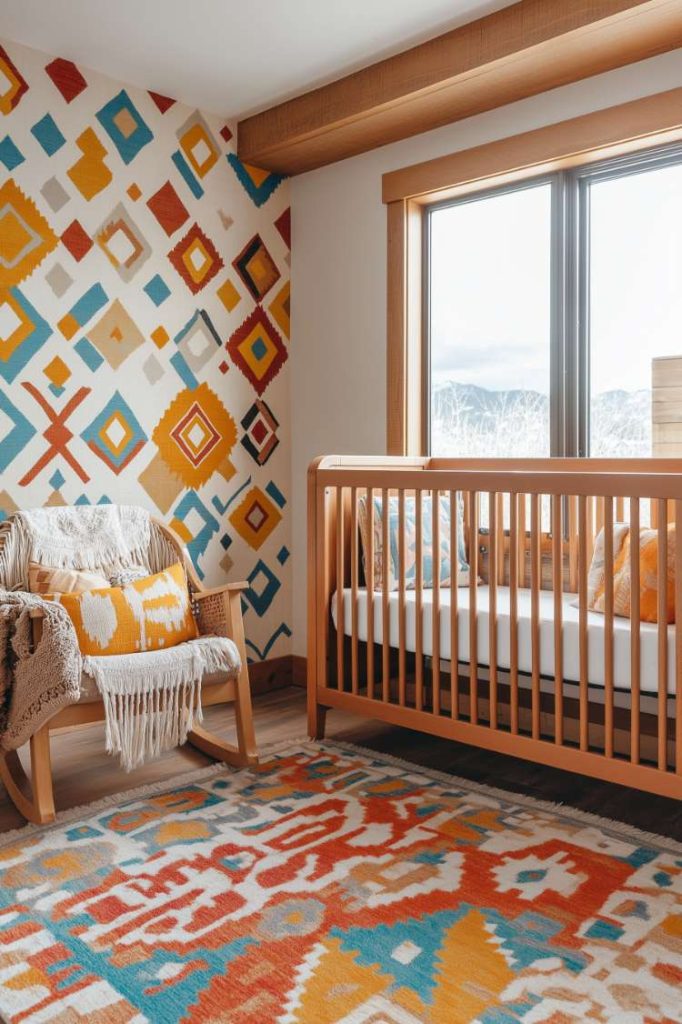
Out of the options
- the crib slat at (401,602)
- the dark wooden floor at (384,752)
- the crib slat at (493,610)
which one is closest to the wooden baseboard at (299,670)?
the dark wooden floor at (384,752)

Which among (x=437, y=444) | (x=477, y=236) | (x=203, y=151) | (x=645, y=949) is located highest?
(x=203, y=151)

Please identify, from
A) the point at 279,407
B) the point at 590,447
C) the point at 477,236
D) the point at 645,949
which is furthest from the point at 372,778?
the point at 477,236

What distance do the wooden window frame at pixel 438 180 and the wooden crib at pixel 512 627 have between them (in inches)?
11.6

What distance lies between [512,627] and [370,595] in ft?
1.66

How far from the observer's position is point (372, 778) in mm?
2391

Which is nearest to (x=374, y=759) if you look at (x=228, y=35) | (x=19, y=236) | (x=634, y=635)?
(x=634, y=635)

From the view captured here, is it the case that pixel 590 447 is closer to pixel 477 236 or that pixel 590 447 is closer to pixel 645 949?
pixel 477 236

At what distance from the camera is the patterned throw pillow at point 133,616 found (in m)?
2.26

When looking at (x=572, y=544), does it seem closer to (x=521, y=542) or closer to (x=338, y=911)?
(x=521, y=542)

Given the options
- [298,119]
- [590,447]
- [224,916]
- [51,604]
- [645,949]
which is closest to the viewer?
[645,949]

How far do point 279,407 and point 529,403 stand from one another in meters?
1.13

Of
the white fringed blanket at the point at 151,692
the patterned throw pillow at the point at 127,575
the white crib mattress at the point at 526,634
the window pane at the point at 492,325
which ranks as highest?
the window pane at the point at 492,325

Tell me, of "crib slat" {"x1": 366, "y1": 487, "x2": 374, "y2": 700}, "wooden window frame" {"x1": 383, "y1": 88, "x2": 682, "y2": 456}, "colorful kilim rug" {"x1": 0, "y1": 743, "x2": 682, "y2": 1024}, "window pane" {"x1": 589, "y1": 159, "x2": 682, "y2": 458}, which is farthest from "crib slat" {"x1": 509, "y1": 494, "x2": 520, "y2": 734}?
"wooden window frame" {"x1": 383, "y1": 88, "x2": 682, "y2": 456}

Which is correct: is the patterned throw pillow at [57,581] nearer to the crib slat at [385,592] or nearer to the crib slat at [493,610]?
the crib slat at [385,592]
